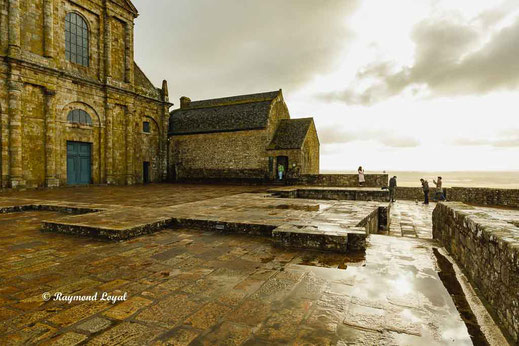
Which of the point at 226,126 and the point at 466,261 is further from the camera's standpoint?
the point at 226,126

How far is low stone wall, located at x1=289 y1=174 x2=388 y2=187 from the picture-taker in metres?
19.6

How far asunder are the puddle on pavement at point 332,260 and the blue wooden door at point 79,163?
20.0 meters

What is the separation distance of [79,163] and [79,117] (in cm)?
327

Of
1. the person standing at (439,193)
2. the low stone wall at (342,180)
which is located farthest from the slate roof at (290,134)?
the person standing at (439,193)

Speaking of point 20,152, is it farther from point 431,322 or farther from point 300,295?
point 431,322

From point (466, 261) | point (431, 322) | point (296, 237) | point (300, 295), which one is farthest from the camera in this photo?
point (296, 237)

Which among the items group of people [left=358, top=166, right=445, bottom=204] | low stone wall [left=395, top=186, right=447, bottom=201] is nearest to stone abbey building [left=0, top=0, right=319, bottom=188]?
low stone wall [left=395, top=186, right=447, bottom=201]

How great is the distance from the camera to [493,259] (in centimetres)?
268

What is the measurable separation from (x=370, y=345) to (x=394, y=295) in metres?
0.99

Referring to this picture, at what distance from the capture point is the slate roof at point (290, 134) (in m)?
23.5

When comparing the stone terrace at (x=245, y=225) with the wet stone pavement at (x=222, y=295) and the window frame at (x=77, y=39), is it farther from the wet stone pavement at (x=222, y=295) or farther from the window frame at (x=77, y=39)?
the window frame at (x=77, y=39)

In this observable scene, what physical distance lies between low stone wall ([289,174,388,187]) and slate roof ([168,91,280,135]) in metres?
6.34

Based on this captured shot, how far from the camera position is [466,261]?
3617 millimetres

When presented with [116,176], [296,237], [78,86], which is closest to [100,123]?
[78,86]
